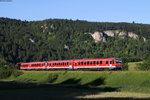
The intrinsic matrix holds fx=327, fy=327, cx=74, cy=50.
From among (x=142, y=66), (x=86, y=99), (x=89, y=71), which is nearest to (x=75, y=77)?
(x=89, y=71)

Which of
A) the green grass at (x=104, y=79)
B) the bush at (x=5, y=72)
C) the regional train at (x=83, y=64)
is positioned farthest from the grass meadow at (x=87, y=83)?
the bush at (x=5, y=72)

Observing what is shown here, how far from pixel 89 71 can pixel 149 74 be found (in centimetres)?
1680

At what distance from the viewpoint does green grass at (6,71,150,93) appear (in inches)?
2158

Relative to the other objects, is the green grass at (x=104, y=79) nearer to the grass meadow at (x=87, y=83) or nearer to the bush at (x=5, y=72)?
the grass meadow at (x=87, y=83)

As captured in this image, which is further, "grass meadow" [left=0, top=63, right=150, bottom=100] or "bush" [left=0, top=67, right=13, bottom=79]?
"bush" [left=0, top=67, right=13, bottom=79]

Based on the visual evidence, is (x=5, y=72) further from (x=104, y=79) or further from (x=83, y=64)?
(x=104, y=79)

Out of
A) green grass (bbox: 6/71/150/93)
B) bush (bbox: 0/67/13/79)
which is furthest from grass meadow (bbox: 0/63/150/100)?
bush (bbox: 0/67/13/79)

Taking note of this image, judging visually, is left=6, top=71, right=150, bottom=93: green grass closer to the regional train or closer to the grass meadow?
the grass meadow

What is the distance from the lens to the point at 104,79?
63.8 m

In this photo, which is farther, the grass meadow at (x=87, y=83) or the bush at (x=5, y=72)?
the bush at (x=5, y=72)

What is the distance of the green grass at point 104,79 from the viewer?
180 ft

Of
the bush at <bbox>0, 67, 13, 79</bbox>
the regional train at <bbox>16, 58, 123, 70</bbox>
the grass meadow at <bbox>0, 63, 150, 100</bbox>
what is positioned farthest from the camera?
the bush at <bbox>0, 67, 13, 79</bbox>

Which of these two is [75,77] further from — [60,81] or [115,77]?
[115,77]

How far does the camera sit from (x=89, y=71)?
7069 centimetres
